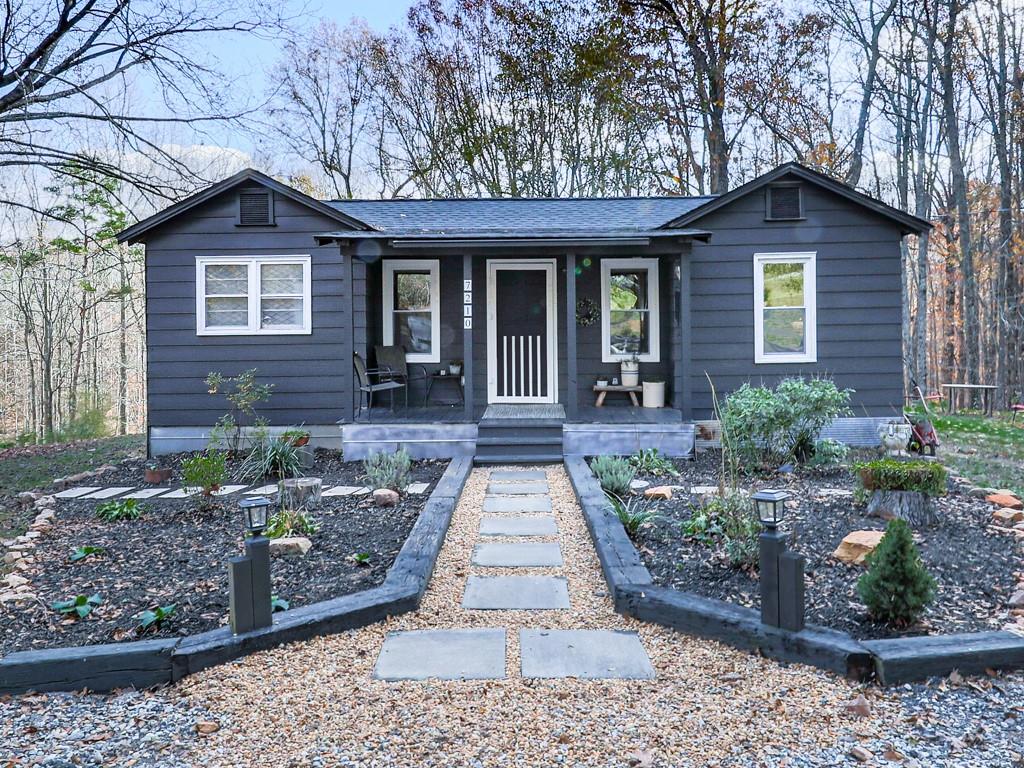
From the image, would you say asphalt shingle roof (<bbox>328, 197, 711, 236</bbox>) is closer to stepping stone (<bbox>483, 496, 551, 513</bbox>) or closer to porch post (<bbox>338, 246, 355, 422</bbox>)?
porch post (<bbox>338, 246, 355, 422</bbox>)

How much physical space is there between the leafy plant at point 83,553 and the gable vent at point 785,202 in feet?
24.7

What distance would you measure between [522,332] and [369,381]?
7.06ft

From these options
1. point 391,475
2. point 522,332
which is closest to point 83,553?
point 391,475

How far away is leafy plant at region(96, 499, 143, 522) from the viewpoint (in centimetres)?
529

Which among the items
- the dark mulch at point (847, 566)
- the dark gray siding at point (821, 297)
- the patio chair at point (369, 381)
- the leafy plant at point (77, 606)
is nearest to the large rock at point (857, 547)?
the dark mulch at point (847, 566)

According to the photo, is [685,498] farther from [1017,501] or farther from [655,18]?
[655,18]

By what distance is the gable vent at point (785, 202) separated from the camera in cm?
837

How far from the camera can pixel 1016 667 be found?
2.62m

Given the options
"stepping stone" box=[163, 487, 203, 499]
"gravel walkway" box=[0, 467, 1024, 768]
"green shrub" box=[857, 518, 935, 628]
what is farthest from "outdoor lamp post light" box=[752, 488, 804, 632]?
"stepping stone" box=[163, 487, 203, 499]

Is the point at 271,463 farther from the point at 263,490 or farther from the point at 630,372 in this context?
the point at 630,372

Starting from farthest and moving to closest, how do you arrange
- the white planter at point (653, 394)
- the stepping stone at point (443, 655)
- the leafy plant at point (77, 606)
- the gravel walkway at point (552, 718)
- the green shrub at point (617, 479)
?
the white planter at point (653, 394) → the green shrub at point (617, 479) → the leafy plant at point (77, 606) → the stepping stone at point (443, 655) → the gravel walkway at point (552, 718)

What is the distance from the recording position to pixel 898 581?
2.85 meters

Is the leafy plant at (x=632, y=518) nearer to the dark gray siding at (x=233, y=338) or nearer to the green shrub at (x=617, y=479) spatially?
the green shrub at (x=617, y=479)

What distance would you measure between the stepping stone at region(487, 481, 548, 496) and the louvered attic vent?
4496 millimetres
